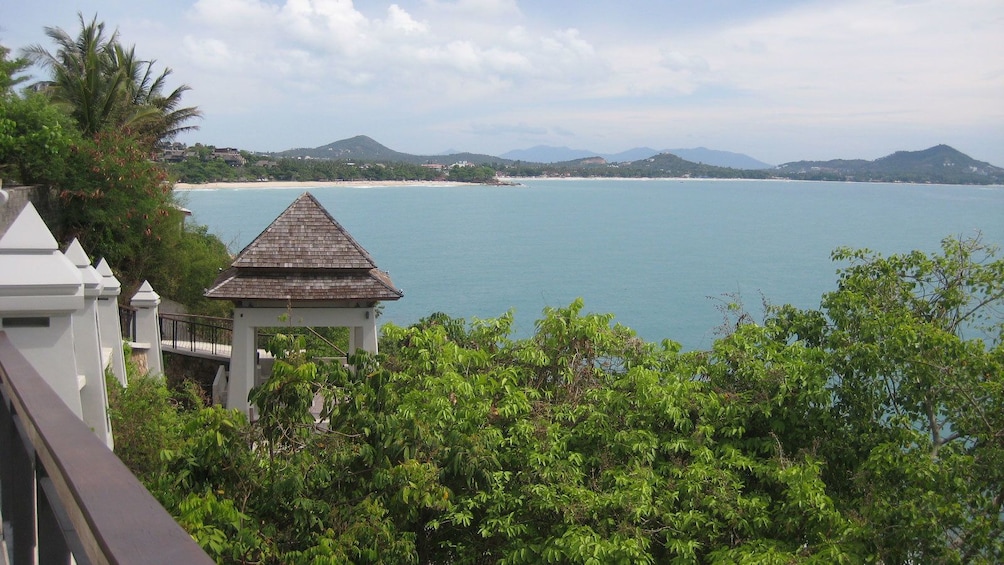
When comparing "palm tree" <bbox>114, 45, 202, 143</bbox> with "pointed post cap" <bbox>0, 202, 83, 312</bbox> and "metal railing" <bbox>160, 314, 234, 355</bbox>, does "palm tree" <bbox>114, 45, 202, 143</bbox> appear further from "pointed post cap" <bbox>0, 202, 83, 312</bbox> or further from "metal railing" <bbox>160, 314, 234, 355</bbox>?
"pointed post cap" <bbox>0, 202, 83, 312</bbox>

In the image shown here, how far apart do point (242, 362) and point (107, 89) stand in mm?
15262

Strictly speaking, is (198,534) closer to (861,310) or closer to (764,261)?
(861,310)

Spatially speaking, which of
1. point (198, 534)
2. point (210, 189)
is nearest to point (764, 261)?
point (198, 534)

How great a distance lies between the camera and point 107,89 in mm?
24047

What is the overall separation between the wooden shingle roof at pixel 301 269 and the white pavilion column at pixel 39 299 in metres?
8.04

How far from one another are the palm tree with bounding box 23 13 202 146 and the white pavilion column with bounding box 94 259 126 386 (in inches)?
591

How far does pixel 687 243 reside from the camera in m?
81.9

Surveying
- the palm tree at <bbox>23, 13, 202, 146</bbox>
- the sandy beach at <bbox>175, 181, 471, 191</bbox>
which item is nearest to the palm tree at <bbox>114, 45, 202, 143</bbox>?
the palm tree at <bbox>23, 13, 202, 146</bbox>

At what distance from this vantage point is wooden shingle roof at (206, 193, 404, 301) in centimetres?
1212

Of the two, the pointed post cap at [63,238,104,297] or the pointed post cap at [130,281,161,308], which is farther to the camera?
the pointed post cap at [130,281,161,308]

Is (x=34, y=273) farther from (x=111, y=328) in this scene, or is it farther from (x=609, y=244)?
(x=609, y=244)

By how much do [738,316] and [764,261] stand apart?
61178mm

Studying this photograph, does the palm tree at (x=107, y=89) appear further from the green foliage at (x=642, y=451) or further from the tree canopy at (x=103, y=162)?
the green foliage at (x=642, y=451)

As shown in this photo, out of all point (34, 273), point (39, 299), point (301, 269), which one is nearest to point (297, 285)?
point (301, 269)
